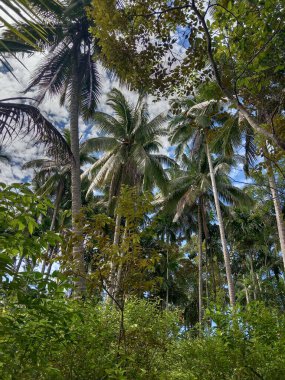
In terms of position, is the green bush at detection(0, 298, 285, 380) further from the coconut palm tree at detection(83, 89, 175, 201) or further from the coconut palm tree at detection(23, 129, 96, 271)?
the coconut palm tree at detection(23, 129, 96, 271)

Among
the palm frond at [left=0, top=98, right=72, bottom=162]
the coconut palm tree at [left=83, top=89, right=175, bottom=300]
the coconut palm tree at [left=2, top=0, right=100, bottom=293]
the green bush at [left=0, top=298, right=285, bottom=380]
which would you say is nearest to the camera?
the green bush at [left=0, top=298, right=285, bottom=380]

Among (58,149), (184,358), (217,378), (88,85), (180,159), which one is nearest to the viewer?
(217,378)

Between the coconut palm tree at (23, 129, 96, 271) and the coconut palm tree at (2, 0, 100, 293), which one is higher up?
the coconut palm tree at (23, 129, 96, 271)

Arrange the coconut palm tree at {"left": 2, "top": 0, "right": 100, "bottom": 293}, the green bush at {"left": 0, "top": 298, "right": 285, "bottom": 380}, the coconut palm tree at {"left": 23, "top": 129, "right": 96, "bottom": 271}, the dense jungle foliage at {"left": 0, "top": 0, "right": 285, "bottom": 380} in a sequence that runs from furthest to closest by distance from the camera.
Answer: the coconut palm tree at {"left": 23, "top": 129, "right": 96, "bottom": 271}, the coconut palm tree at {"left": 2, "top": 0, "right": 100, "bottom": 293}, the green bush at {"left": 0, "top": 298, "right": 285, "bottom": 380}, the dense jungle foliage at {"left": 0, "top": 0, "right": 285, "bottom": 380}

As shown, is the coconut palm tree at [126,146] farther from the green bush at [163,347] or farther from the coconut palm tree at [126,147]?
the green bush at [163,347]

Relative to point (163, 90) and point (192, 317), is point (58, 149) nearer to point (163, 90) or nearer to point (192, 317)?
point (163, 90)

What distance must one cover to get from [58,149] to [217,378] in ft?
26.4

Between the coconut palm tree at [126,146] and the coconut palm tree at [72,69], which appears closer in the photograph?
the coconut palm tree at [72,69]

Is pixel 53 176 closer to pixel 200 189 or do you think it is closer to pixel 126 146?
pixel 126 146

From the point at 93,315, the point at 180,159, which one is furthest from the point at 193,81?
the point at 180,159

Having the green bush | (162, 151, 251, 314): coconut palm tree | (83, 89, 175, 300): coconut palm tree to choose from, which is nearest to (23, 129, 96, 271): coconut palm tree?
(83, 89, 175, 300): coconut palm tree

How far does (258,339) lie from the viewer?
4484mm

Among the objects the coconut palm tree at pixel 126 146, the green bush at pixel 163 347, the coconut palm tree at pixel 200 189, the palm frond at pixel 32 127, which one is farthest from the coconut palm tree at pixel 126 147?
the green bush at pixel 163 347

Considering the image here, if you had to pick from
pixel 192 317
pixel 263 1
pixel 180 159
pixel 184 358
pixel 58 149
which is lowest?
pixel 184 358
